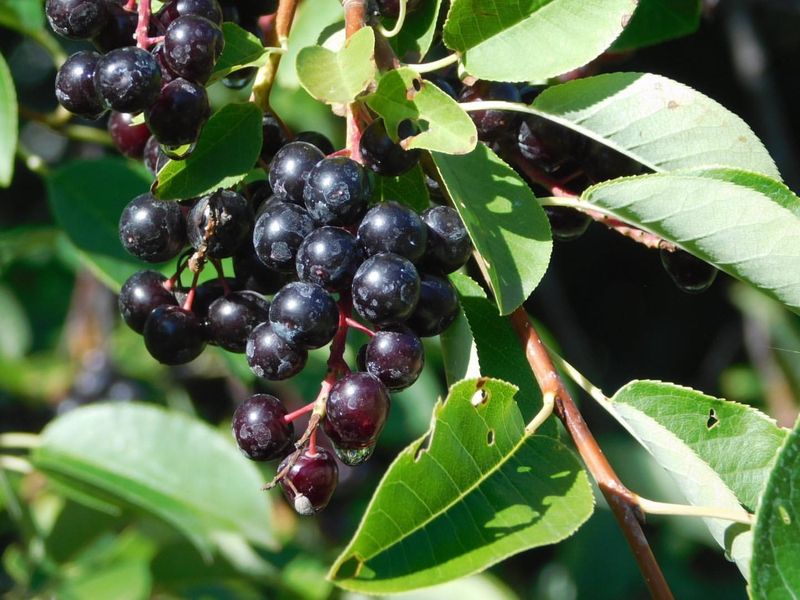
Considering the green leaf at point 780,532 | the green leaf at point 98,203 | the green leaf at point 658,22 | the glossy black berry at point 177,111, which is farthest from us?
the green leaf at point 98,203

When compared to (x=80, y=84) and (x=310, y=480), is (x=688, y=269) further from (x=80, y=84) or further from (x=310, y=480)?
(x=80, y=84)

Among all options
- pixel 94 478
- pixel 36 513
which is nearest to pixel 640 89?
pixel 94 478

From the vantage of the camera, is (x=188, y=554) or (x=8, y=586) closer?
(x=188, y=554)

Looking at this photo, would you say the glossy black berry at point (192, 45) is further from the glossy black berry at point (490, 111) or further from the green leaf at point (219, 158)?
the glossy black berry at point (490, 111)

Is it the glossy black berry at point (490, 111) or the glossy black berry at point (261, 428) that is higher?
the glossy black berry at point (490, 111)

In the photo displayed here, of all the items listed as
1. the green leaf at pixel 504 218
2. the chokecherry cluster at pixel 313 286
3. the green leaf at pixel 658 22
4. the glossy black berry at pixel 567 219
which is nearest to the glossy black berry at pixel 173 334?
the chokecherry cluster at pixel 313 286

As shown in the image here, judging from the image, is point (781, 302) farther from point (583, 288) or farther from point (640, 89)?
point (583, 288)
